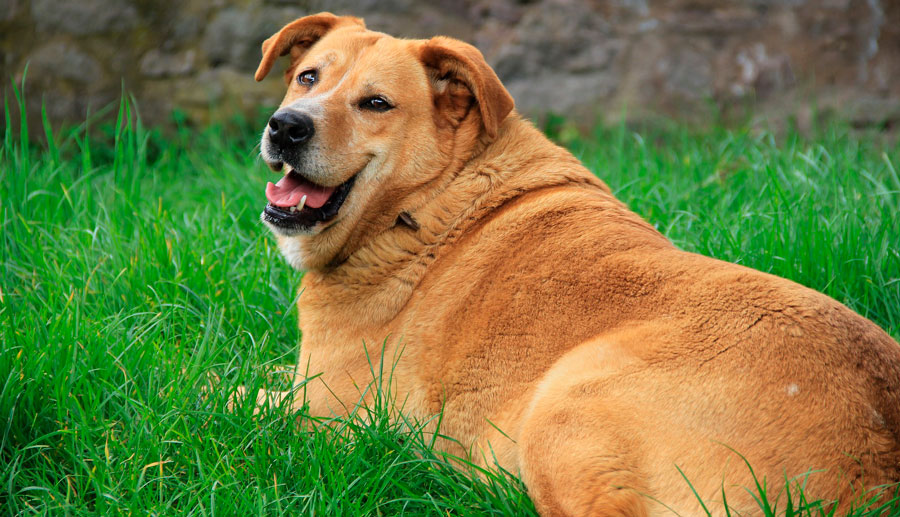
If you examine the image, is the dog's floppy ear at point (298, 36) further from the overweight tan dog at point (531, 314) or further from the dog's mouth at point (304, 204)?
the dog's mouth at point (304, 204)

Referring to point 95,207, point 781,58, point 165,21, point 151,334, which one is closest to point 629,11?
point 781,58

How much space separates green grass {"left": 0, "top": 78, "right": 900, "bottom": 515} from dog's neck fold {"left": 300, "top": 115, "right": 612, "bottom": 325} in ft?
1.41

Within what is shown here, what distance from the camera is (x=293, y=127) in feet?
9.53

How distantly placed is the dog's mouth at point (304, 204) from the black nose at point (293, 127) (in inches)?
6.4

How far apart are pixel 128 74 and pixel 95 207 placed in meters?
2.05

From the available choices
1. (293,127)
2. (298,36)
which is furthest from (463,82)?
(298,36)

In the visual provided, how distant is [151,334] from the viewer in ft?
10.1

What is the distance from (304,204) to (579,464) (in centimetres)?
142

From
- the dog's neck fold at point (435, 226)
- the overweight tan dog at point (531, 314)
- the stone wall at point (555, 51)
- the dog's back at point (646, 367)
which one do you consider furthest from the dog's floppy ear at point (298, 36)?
the stone wall at point (555, 51)

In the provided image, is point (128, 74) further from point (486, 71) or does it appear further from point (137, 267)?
point (486, 71)

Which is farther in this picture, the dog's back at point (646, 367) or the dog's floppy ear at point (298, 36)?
Result: the dog's floppy ear at point (298, 36)

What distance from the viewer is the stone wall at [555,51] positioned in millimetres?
5883

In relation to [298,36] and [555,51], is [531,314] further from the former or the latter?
[555,51]

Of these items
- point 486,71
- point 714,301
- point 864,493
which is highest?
point 486,71
